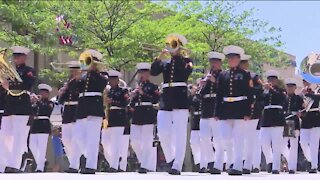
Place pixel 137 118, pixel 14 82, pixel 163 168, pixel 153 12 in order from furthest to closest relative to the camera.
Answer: pixel 153 12 < pixel 163 168 < pixel 137 118 < pixel 14 82

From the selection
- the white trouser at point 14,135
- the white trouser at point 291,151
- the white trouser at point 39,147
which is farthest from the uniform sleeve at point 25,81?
the white trouser at point 291,151

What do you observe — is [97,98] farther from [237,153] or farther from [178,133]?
[237,153]

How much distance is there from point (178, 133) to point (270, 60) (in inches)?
787

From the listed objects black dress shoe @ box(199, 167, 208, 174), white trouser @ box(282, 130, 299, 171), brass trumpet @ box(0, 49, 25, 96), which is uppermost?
brass trumpet @ box(0, 49, 25, 96)

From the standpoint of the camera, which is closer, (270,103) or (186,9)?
(270,103)

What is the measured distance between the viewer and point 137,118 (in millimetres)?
12406

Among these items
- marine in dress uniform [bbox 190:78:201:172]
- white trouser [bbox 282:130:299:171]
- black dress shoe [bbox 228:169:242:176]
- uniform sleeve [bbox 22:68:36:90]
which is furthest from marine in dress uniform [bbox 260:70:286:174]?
uniform sleeve [bbox 22:68:36:90]

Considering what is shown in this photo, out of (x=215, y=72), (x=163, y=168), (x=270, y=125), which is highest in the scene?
(x=215, y=72)

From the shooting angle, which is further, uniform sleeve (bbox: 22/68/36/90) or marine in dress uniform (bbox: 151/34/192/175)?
uniform sleeve (bbox: 22/68/36/90)

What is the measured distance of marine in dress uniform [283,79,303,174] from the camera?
44.3ft

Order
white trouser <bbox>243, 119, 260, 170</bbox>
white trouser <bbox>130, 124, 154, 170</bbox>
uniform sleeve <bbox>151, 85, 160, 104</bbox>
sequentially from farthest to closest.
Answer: white trouser <bbox>130, 124, 154, 170</bbox> → uniform sleeve <bbox>151, 85, 160, 104</bbox> → white trouser <bbox>243, 119, 260, 170</bbox>

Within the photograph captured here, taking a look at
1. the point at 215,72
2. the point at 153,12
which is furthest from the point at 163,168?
the point at 153,12

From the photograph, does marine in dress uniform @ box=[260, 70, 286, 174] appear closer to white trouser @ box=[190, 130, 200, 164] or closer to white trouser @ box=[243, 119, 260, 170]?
white trouser @ box=[243, 119, 260, 170]

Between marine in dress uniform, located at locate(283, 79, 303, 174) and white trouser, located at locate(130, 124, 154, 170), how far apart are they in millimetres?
2723
